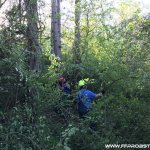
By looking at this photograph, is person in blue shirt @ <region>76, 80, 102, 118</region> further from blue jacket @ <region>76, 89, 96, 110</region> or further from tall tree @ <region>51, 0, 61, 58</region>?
tall tree @ <region>51, 0, 61, 58</region>

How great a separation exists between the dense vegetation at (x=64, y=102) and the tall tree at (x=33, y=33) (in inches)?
5.6

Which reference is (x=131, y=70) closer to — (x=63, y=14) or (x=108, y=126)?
(x=108, y=126)

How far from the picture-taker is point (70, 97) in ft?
27.2

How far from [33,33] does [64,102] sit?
75.8 inches

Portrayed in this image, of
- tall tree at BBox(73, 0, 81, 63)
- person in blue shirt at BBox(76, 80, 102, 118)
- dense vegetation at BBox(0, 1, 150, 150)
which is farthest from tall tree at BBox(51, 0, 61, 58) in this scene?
person in blue shirt at BBox(76, 80, 102, 118)

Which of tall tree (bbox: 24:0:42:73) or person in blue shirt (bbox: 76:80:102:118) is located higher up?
tall tree (bbox: 24:0:42:73)

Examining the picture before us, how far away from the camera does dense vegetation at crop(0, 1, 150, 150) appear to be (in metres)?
6.08

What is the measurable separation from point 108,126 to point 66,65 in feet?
8.87

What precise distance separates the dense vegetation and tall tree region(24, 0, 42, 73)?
14 cm

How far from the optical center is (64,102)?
24.7 ft

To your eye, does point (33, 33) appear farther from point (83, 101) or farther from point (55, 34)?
point (55, 34)

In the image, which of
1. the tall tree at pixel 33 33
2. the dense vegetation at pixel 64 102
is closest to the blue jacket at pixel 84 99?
the dense vegetation at pixel 64 102

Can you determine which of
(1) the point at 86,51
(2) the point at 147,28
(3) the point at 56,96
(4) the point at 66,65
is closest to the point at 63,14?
(1) the point at 86,51

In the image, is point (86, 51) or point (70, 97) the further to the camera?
point (86, 51)
